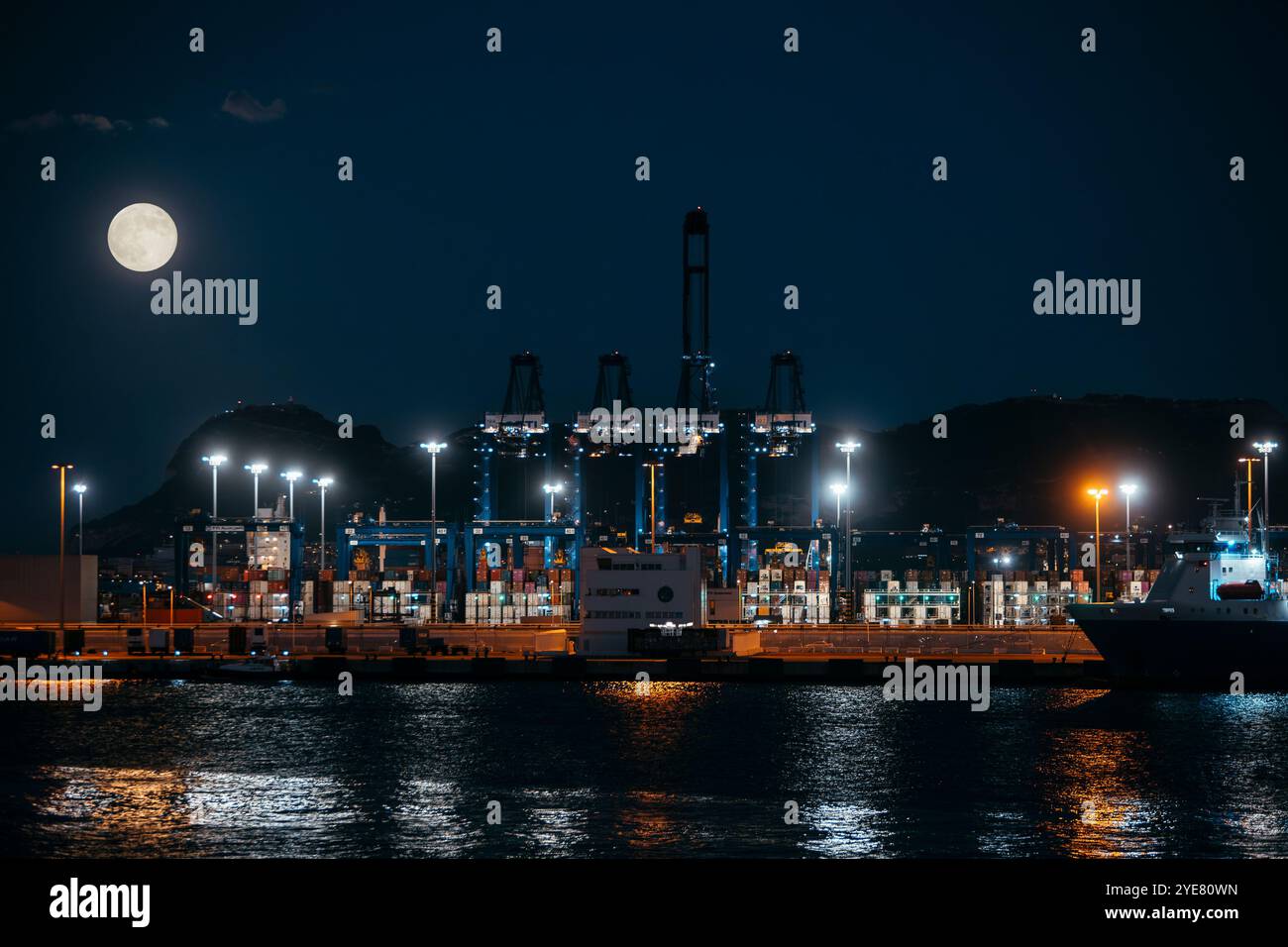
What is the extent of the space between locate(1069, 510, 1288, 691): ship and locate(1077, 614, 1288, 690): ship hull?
0.15 feet

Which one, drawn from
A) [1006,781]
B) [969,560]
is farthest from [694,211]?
[1006,781]

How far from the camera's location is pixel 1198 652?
7094 cm

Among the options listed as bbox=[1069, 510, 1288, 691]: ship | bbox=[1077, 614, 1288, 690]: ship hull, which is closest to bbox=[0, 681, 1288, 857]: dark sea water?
bbox=[1077, 614, 1288, 690]: ship hull

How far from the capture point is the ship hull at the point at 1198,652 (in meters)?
69.9

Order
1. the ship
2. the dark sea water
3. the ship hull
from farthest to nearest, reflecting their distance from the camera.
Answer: the ship hull, the ship, the dark sea water

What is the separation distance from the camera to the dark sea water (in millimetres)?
36594

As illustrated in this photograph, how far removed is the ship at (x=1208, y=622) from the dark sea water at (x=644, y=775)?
4.46ft

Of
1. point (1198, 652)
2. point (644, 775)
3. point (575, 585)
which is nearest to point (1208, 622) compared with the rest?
point (1198, 652)

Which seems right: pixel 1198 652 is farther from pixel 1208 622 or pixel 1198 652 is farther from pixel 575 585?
pixel 575 585

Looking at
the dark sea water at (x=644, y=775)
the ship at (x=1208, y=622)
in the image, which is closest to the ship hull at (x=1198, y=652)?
the ship at (x=1208, y=622)

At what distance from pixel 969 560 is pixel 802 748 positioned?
282 ft

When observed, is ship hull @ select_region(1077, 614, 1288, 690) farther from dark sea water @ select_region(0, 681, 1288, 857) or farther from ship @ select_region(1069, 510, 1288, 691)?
dark sea water @ select_region(0, 681, 1288, 857)
